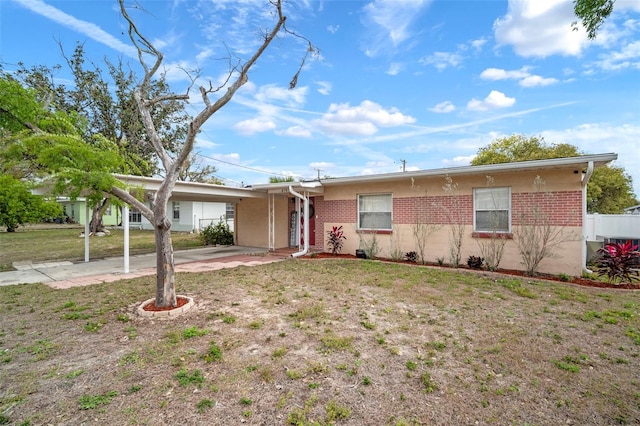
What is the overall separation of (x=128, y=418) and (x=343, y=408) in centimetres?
175

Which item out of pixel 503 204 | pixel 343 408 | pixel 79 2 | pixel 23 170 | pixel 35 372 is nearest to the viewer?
pixel 343 408

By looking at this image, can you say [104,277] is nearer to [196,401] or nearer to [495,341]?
[196,401]

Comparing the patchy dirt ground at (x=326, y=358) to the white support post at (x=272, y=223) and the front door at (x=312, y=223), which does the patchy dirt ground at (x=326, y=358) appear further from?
the white support post at (x=272, y=223)

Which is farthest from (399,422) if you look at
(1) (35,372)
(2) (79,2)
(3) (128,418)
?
(2) (79,2)

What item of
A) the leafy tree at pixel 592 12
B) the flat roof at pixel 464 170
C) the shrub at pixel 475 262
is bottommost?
the shrub at pixel 475 262

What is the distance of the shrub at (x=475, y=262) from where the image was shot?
28.5 feet

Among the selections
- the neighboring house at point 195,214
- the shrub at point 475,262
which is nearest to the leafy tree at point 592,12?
the shrub at point 475,262

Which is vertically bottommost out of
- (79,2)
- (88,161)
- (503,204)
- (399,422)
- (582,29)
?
(399,422)

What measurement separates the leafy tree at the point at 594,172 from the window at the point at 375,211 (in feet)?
58.5

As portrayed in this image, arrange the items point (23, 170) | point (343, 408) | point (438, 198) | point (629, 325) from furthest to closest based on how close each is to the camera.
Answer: point (438, 198), point (23, 170), point (629, 325), point (343, 408)

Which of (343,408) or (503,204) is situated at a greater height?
(503,204)

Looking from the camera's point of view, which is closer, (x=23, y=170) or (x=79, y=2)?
(x=23, y=170)

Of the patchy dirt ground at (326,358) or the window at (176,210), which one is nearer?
the patchy dirt ground at (326,358)

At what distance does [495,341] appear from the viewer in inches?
156
